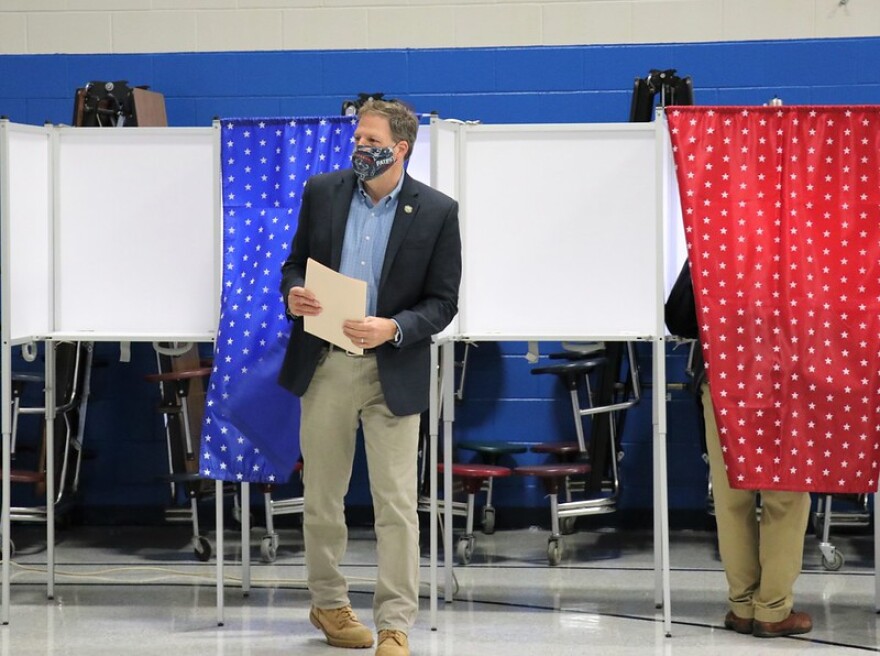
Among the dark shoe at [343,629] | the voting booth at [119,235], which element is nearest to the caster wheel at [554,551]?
the dark shoe at [343,629]

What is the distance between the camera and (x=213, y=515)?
617 centimetres

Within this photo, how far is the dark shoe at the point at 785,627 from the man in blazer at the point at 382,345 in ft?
3.77

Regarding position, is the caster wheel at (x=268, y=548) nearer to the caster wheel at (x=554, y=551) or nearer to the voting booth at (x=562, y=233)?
the caster wheel at (x=554, y=551)

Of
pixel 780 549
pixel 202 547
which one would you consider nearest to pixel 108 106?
pixel 202 547

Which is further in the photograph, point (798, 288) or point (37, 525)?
point (37, 525)

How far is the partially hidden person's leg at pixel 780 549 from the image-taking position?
4.28 meters

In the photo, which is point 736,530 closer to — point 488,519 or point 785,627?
point 785,627

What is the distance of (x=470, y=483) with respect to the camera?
558 cm

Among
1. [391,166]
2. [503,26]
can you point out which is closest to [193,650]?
[391,166]

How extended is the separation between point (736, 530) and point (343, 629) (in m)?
1.32

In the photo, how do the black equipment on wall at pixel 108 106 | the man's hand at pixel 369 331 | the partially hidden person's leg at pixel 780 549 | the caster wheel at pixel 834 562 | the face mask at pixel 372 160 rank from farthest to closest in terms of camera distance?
the black equipment on wall at pixel 108 106
the caster wheel at pixel 834 562
the partially hidden person's leg at pixel 780 549
the face mask at pixel 372 160
the man's hand at pixel 369 331

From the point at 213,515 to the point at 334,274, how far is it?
270 centimetres

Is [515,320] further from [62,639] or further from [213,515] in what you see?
[213,515]

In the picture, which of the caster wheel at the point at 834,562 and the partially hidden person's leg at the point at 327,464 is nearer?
the partially hidden person's leg at the point at 327,464
